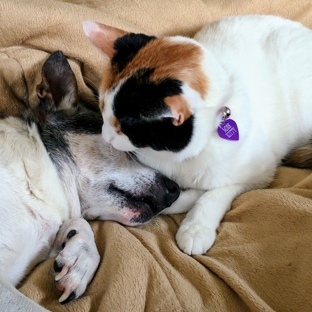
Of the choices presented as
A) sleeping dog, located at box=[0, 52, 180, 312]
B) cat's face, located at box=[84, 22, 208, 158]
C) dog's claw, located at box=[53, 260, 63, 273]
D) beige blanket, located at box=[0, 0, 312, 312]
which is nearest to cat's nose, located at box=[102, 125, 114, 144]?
cat's face, located at box=[84, 22, 208, 158]

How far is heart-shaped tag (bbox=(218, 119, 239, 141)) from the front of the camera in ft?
4.52

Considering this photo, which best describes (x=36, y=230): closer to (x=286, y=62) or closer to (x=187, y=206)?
(x=187, y=206)

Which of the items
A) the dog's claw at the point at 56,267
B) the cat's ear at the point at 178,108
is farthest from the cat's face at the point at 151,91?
the dog's claw at the point at 56,267

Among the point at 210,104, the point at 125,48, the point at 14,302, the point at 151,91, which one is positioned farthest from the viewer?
the point at 125,48

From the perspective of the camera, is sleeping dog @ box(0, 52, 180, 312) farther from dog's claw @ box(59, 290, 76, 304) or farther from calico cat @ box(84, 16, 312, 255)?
calico cat @ box(84, 16, 312, 255)

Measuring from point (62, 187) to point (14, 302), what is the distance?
46cm

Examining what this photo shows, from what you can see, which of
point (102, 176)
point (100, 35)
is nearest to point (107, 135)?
point (102, 176)

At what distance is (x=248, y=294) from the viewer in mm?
1129

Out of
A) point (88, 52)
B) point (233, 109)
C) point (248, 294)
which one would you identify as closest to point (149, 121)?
point (233, 109)

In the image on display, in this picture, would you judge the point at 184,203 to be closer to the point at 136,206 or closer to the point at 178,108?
the point at 136,206

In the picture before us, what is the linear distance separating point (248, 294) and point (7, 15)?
55.7 inches

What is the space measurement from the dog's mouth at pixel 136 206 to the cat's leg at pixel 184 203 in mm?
92

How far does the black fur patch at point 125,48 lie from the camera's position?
1.37 meters

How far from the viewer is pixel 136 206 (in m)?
1.45
